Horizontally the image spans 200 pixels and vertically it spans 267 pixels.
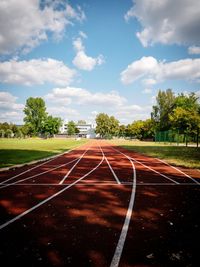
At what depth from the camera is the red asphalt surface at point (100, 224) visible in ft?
11.7

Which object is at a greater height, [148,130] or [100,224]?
[148,130]

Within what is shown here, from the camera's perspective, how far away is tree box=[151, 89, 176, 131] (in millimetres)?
81750

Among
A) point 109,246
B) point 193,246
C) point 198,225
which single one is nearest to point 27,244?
point 109,246

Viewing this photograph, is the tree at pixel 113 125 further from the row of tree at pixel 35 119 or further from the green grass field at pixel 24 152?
the green grass field at pixel 24 152

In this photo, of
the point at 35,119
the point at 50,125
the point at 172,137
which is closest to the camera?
the point at 172,137

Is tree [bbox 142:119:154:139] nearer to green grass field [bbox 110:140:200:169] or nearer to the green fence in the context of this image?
the green fence

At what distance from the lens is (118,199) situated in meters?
6.72

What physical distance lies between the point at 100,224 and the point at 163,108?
84626 mm

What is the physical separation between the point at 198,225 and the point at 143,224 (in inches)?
47.6

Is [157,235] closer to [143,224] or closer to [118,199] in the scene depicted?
[143,224]

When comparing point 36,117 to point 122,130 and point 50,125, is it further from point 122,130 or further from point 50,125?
point 122,130

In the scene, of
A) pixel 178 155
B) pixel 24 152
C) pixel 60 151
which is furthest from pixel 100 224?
pixel 60 151

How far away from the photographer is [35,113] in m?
116

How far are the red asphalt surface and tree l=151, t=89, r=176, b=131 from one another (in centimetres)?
7633
